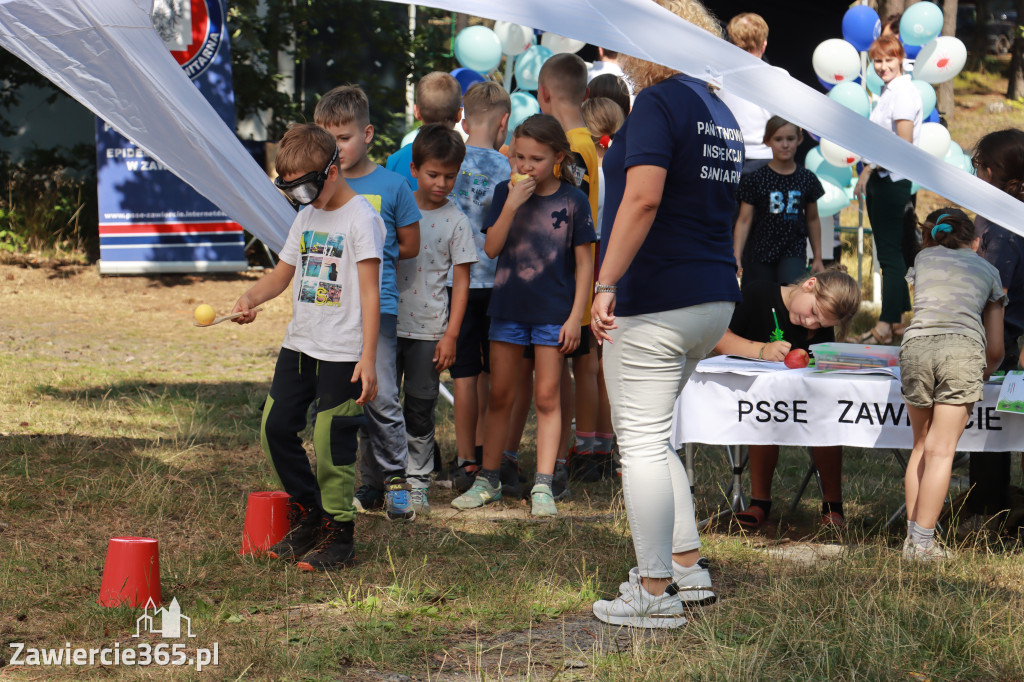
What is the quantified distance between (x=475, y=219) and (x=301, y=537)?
1.95 m

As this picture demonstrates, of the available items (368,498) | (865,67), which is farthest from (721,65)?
(865,67)

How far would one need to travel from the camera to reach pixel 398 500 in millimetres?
4777

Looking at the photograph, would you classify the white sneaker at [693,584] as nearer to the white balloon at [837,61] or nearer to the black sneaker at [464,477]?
the black sneaker at [464,477]

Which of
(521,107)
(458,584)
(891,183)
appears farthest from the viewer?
(521,107)

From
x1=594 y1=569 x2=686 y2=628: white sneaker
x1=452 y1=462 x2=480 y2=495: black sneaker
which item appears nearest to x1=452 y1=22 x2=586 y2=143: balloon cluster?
x1=452 y1=462 x2=480 y2=495: black sneaker

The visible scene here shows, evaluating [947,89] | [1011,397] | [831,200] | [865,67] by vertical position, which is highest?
[947,89]

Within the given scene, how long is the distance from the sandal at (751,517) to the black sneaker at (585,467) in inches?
38.6

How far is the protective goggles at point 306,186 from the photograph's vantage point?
393cm

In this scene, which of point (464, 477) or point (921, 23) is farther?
point (921, 23)

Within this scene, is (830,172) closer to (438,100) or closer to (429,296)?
(438,100)

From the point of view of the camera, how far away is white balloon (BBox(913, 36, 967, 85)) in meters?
Answer: 9.80

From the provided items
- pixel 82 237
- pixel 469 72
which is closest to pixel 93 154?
pixel 82 237

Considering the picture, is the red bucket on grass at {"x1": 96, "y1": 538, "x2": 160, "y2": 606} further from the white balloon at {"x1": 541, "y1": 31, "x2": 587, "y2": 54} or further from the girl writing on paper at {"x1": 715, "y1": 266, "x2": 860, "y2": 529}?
the white balloon at {"x1": 541, "y1": 31, "x2": 587, "y2": 54}

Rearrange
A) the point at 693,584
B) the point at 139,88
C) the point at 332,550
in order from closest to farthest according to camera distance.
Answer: the point at 693,584, the point at 332,550, the point at 139,88
